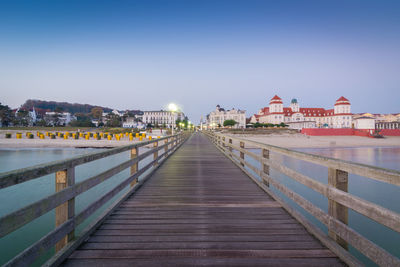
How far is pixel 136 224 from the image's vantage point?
133 inches

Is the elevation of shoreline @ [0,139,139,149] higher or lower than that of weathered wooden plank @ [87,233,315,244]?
lower

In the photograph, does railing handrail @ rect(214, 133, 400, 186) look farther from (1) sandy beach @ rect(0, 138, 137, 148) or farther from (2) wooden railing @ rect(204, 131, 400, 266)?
(1) sandy beach @ rect(0, 138, 137, 148)

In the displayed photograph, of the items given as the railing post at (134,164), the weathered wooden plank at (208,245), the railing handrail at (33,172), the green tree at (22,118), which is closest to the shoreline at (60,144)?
the railing post at (134,164)

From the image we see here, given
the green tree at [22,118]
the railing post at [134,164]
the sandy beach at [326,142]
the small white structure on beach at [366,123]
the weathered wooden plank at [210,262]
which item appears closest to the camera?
the weathered wooden plank at [210,262]

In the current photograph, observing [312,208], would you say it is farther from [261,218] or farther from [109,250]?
[109,250]

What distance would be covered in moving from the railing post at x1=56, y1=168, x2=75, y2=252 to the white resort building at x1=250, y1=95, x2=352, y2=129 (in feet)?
332

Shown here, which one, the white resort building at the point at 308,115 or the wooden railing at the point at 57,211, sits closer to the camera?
the wooden railing at the point at 57,211

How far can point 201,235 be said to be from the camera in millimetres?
3047

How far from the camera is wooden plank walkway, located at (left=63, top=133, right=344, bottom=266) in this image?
2.49m

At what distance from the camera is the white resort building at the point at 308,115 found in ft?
338

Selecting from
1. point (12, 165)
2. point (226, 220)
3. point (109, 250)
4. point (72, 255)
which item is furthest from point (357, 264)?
point (12, 165)

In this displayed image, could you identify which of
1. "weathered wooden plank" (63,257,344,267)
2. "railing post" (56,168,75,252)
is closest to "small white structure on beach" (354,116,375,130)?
"weathered wooden plank" (63,257,344,267)

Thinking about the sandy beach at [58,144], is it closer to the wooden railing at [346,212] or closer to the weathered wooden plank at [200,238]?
the weathered wooden plank at [200,238]

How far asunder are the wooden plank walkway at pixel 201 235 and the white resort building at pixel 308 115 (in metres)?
98.9
